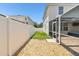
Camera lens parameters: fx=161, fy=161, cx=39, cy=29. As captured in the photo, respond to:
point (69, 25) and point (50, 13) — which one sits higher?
point (50, 13)

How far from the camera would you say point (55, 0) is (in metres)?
5.64

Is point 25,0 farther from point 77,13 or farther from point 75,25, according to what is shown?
point 75,25

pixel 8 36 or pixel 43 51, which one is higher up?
pixel 8 36

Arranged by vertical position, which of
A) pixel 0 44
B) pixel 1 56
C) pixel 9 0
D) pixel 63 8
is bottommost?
pixel 1 56

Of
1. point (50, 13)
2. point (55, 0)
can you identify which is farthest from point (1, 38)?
point (50, 13)

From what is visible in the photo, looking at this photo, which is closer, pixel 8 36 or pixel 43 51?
pixel 8 36

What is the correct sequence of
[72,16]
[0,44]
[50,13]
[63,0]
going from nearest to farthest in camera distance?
[0,44] < [63,0] < [72,16] < [50,13]

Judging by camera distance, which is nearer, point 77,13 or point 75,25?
point 77,13

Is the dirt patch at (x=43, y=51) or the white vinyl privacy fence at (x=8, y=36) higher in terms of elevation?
the white vinyl privacy fence at (x=8, y=36)

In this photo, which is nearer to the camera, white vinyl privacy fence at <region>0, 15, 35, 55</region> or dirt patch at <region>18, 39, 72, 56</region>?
white vinyl privacy fence at <region>0, 15, 35, 55</region>

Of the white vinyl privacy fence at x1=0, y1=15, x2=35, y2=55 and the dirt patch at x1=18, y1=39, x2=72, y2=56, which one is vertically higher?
the white vinyl privacy fence at x1=0, y1=15, x2=35, y2=55

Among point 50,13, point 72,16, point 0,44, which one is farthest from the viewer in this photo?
point 50,13

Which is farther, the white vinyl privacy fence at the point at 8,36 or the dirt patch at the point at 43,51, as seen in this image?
the dirt patch at the point at 43,51

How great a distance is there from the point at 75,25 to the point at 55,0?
19975mm
